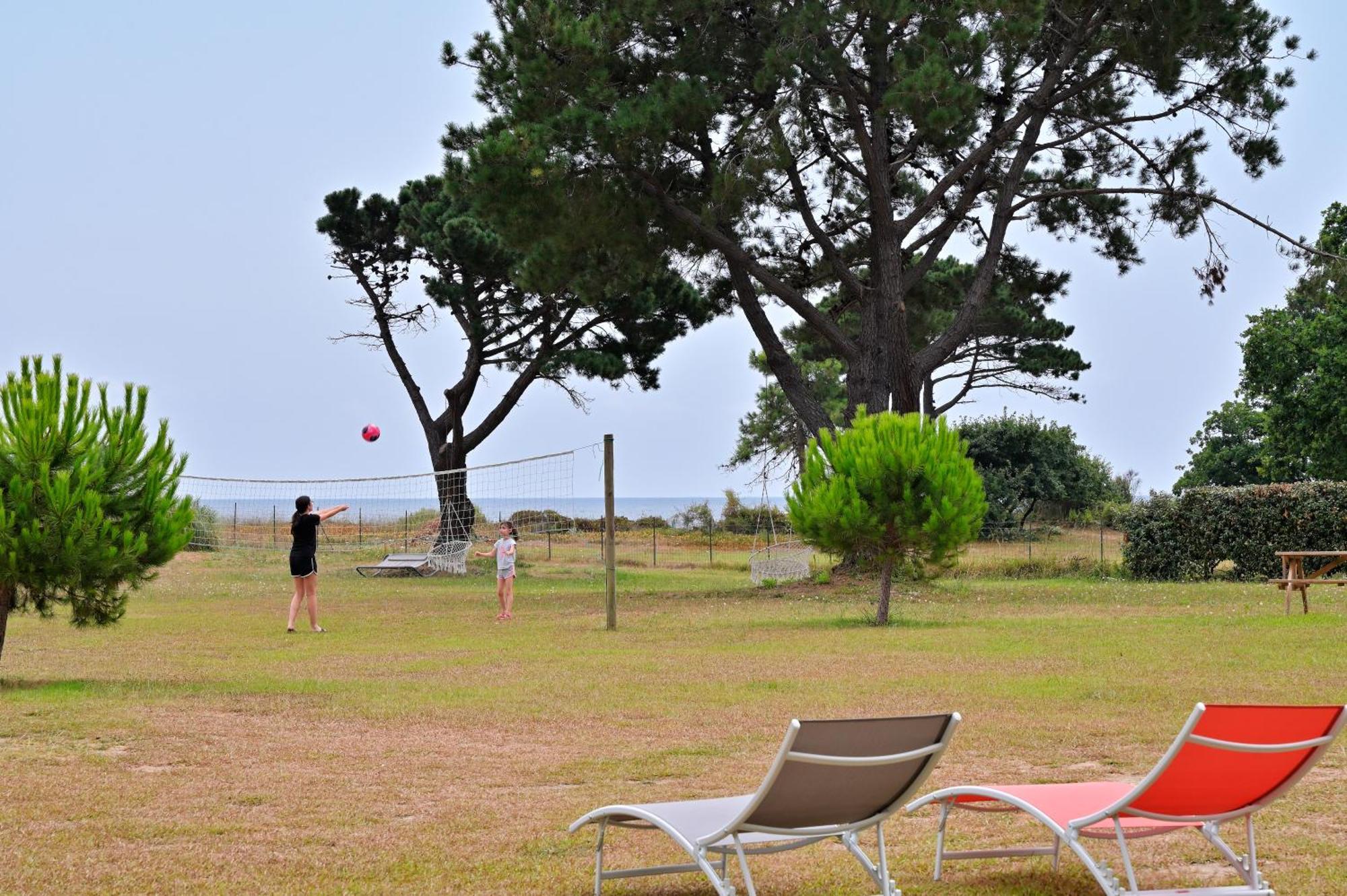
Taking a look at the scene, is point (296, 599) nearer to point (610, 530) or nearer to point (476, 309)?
point (610, 530)

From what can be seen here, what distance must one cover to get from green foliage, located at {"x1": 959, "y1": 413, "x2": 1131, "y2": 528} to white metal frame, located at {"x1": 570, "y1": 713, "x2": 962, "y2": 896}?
41.0m

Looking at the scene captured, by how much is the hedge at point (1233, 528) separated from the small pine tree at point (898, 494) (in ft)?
31.5

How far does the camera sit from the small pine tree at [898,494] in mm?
15586

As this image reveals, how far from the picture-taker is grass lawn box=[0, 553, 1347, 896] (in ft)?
17.2

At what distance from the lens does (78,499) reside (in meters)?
9.79

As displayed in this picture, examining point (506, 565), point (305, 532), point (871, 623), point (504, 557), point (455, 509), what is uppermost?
point (455, 509)

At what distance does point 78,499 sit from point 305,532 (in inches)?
240

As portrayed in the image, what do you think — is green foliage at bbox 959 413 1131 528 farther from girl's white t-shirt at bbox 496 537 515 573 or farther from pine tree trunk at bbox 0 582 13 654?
pine tree trunk at bbox 0 582 13 654

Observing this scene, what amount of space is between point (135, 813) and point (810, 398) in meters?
18.8

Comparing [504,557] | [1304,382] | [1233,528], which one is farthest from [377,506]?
[1304,382]

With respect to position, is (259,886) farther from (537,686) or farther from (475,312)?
(475,312)

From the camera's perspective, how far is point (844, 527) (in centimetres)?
1566


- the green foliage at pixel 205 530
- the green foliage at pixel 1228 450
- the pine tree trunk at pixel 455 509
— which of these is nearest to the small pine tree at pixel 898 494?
the green foliage at pixel 205 530

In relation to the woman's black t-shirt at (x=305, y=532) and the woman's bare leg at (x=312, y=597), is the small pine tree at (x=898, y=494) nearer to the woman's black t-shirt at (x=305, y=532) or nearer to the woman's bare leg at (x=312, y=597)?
the woman's black t-shirt at (x=305, y=532)
